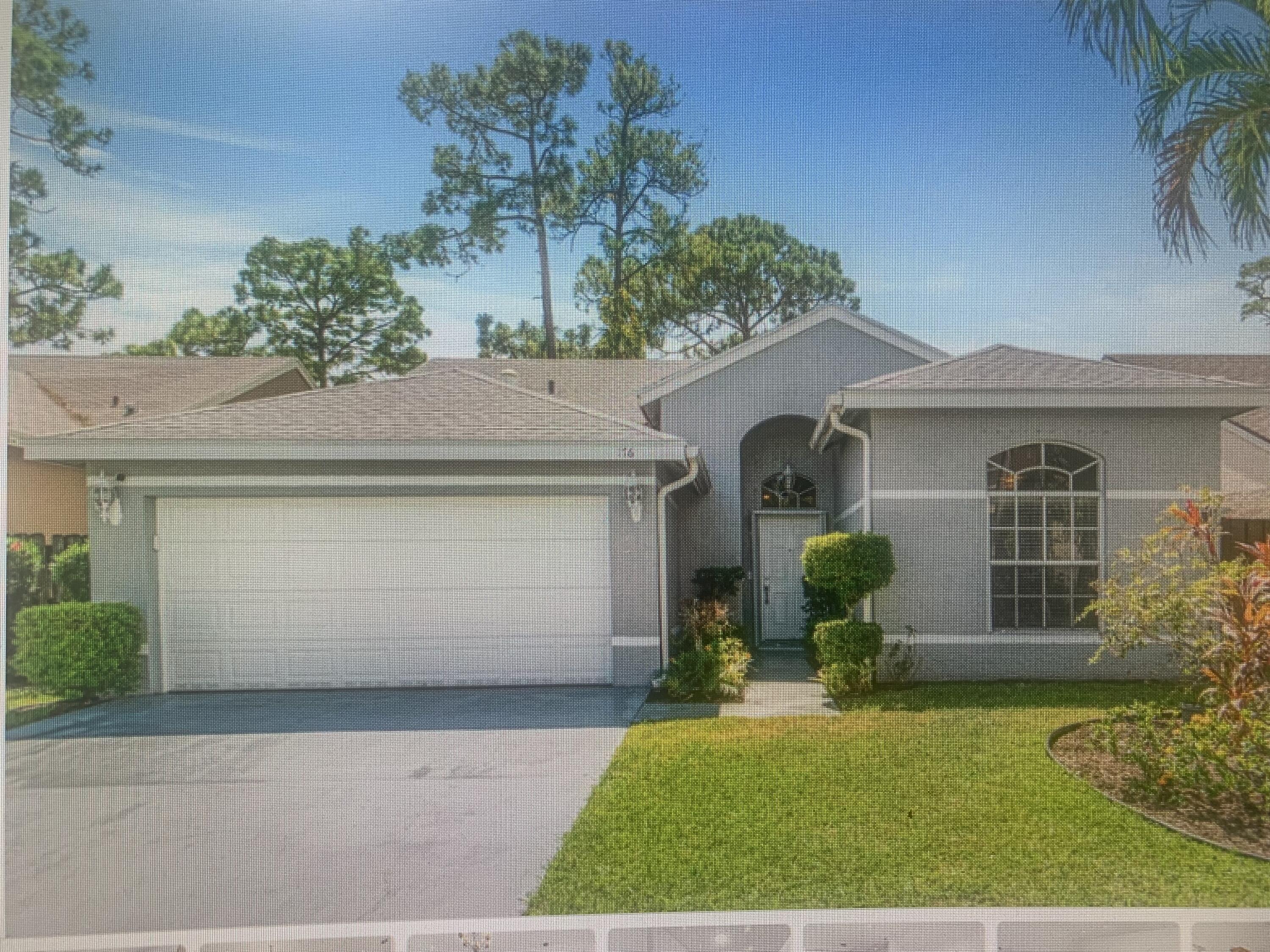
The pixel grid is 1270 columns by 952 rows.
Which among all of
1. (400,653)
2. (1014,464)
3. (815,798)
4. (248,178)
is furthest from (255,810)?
(1014,464)

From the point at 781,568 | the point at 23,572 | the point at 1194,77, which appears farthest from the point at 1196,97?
the point at 781,568

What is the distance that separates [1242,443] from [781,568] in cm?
379

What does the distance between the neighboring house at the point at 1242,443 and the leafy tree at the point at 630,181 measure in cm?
199

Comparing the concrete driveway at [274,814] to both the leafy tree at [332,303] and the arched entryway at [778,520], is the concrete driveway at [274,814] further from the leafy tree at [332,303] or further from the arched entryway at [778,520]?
the arched entryway at [778,520]

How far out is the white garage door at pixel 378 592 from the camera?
4.18 m

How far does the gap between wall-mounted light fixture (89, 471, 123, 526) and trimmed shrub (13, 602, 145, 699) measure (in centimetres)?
38

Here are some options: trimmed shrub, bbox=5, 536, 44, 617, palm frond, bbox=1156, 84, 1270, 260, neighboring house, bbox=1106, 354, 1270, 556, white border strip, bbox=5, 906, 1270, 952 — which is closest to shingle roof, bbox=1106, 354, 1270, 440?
neighboring house, bbox=1106, 354, 1270, 556

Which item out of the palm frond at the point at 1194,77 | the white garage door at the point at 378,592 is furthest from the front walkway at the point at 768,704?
the palm frond at the point at 1194,77

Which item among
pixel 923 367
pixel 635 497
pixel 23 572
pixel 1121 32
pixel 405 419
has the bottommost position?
pixel 23 572

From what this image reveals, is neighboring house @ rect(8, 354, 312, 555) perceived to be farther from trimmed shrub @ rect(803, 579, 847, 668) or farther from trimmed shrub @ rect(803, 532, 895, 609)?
trimmed shrub @ rect(803, 579, 847, 668)

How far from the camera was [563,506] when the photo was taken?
16.1 feet

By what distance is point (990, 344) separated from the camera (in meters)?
3.57

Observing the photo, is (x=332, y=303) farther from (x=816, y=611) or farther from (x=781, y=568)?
(x=781, y=568)

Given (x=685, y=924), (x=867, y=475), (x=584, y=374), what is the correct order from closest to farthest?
(x=685, y=924), (x=584, y=374), (x=867, y=475)
